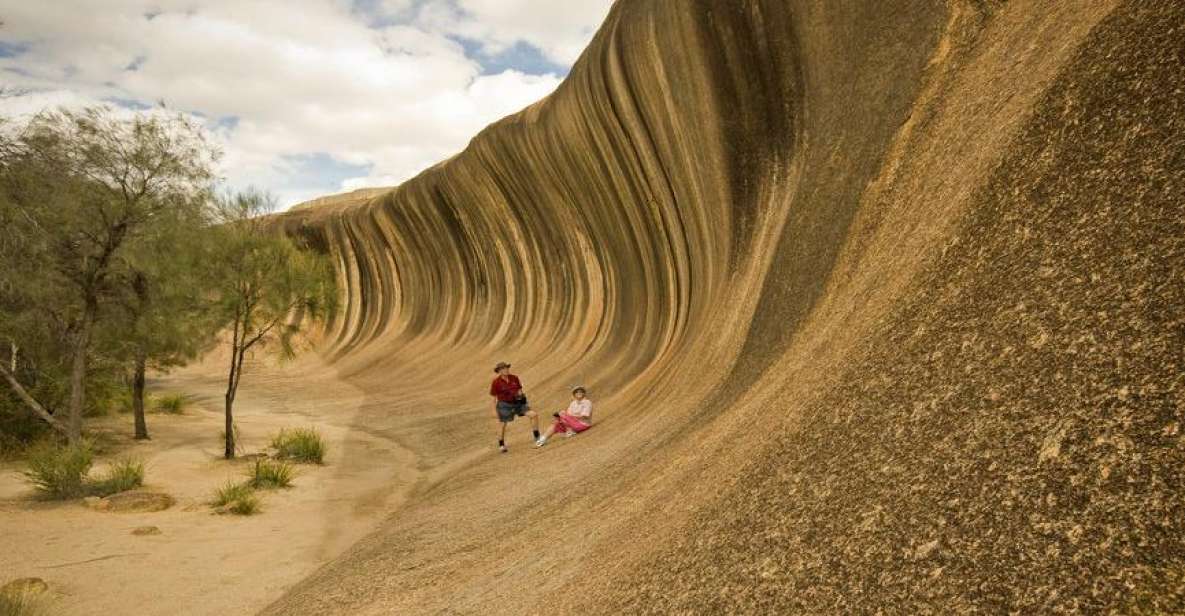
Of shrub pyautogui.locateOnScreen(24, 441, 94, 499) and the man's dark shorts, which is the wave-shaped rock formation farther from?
shrub pyautogui.locateOnScreen(24, 441, 94, 499)

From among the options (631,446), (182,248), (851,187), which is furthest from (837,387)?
(182,248)

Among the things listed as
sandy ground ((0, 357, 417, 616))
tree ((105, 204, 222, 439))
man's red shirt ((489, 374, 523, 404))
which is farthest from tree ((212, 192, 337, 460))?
man's red shirt ((489, 374, 523, 404))

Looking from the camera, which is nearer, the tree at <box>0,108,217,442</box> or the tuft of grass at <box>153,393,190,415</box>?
the tree at <box>0,108,217,442</box>

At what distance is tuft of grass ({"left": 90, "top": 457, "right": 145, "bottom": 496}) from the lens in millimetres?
8078

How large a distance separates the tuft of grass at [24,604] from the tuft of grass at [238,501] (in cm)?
264

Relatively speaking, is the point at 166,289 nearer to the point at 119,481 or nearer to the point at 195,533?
the point at 119,481

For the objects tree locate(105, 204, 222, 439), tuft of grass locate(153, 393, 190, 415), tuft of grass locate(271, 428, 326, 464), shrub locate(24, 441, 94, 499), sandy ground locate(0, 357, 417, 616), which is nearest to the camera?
sandy ground locate(0, 357, 417, 616)

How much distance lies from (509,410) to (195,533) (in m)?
3.84

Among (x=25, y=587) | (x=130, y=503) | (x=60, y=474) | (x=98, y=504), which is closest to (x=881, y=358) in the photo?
(x=25, y=587)

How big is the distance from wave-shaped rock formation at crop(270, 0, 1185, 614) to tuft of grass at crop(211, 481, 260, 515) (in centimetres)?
178

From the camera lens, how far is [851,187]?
4555 millimetres

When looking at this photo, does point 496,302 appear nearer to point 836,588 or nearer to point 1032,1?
point 1032,1

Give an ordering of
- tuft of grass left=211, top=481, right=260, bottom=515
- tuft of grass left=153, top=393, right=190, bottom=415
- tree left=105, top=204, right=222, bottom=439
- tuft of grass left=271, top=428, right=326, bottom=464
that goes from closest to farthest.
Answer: tuft of grass left=211, top=481, right=260, bottom=515 < tree left=105, top=204, right=222, bottom=439 < tuft of grass left=271, top=428, right=326, bottom=464 < tuft of grass left=153, top=393, right=190, bottom=415

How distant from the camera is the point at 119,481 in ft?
26.9
